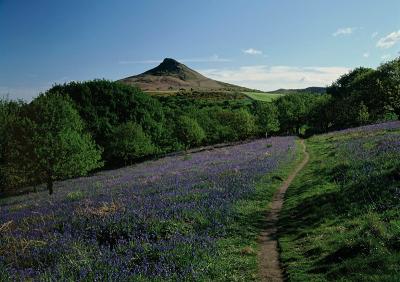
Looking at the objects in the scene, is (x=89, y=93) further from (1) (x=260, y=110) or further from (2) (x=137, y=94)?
(1) (x=260, y=110)

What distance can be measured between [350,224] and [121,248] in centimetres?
714

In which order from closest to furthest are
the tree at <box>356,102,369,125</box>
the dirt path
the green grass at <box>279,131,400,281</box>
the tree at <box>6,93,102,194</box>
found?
the green grass at <box>279,131,400,281</box>, the dirt path, the tree at <box>6,93,102,194</box>, the tree at <box>356,102,369,125</box>

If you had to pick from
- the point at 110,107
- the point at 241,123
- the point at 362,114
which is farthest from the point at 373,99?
the point at 110,107

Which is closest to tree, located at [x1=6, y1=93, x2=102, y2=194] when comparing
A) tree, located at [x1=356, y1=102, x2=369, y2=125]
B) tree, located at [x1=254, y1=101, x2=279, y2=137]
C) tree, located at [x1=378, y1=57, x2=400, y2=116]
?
tree, located at [x1=378, y1=57, x2=400, y2=116]

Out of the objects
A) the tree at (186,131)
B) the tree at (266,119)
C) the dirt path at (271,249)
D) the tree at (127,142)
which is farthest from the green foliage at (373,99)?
the dirt path at (271,249)

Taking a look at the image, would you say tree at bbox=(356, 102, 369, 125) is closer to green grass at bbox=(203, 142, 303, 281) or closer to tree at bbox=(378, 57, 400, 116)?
tree at bbox=(378, 57, 400, 116)

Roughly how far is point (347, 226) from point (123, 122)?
57.2 m

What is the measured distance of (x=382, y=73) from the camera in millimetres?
68562

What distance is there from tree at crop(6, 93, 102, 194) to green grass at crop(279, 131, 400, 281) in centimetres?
1985

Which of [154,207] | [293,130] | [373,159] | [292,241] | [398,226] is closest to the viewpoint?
[398,226]

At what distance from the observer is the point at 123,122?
66562 mm

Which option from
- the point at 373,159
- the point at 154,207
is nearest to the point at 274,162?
the point at 373,159

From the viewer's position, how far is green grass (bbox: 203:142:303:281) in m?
10.1

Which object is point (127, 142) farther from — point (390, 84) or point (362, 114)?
point (362, 114)
